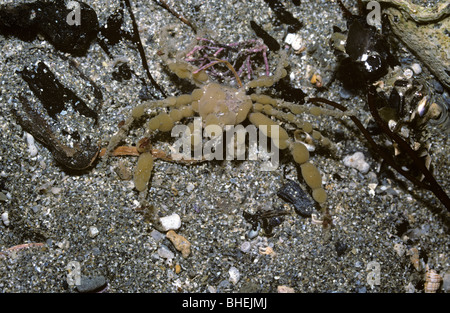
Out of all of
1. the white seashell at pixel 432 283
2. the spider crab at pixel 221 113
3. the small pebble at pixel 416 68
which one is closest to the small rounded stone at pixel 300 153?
the spider crab at pixel 221 113

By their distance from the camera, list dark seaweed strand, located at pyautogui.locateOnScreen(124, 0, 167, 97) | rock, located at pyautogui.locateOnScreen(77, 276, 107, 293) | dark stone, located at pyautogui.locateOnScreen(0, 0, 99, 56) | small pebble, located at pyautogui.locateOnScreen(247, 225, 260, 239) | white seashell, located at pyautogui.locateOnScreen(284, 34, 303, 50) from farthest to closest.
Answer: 1. white seashell, located at pyautogui.locateOnScreen(284, 34, 303, 50)
2. dark seaweed strand, located at pyautogui.locateOnScreen(124, 0, 167, 97)
3. small pebble, located at pyautogui.locateOnScreen(247, 225, 260, 239)
4. dark stone, located at pyautogui.locateOnScreen(0, 0, 99, 56)
5. rock, located at pyautogui.locateOnScreen(77, 276, 107, 293)

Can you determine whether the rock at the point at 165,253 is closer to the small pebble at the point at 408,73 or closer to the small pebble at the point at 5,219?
the small pebble at the point at 5,219

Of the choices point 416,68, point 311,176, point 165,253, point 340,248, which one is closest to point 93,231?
point 165,253

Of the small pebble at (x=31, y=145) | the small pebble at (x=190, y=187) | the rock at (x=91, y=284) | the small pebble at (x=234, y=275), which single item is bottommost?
the rock at (x=91, y=284)

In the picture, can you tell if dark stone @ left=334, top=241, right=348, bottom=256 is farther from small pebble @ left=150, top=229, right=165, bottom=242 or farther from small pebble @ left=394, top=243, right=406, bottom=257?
small pebble @ left=150, top=229, right=165, bottom=242

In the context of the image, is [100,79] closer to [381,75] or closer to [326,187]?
[326,187]

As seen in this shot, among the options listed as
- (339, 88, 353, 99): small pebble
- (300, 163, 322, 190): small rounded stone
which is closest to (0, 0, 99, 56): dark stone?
(300, 163, 322, 190): small rounded stone

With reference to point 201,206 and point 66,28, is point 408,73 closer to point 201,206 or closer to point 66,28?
point 201,206
